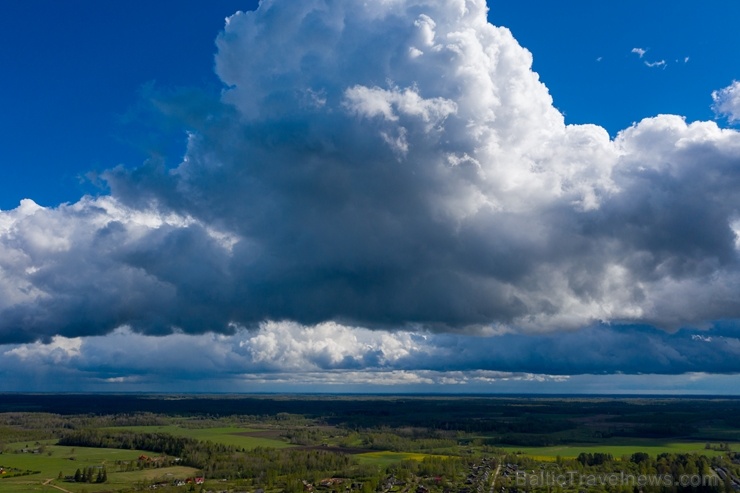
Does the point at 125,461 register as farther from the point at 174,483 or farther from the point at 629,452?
the point at 629,452

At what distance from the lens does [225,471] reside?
178m

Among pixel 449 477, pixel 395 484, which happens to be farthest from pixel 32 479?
pixel 449 477

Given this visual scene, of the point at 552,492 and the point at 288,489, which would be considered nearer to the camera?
the point at 552,492

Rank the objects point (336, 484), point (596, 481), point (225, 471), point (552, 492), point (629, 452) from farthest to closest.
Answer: point (629, 452) < point (225, 471) < point (336, 484) < point (596, 481) < point (552, 492)

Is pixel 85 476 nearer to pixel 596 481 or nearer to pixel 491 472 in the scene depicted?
pixel 491 472

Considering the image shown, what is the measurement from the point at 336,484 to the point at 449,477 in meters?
30.4

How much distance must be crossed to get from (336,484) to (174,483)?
41877 millimetres

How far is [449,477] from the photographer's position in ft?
529

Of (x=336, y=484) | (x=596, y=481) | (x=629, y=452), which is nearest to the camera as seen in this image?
(x=596, y=481)

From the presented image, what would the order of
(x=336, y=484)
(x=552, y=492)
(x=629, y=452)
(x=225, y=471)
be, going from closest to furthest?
(x=552, y=492), (x=336, y=484), (x=225, y=471), (x=629, y=452)

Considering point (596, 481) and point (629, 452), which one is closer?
point (596, 481)

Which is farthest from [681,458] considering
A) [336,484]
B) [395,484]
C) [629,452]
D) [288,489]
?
[288,489]

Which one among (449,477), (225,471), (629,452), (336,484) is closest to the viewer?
(336,484)

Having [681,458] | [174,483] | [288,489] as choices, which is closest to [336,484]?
[288,489]
